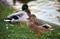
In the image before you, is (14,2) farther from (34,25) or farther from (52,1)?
(34,25)

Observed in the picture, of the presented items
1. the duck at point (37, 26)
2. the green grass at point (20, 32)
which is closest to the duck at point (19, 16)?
the green grass at point (20, 32)

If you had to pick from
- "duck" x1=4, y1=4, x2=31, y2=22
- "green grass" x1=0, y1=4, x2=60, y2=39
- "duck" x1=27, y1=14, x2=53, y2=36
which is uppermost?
"duck" x1=4, y1=4, x2=31, y2=22

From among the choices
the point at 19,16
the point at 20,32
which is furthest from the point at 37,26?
the point at 19,16

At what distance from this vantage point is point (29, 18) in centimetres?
266

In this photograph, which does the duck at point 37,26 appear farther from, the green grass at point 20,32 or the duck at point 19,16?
the duck at point 19,16

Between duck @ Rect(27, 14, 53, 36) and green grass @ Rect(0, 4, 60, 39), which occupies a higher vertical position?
duck @ Rect(27, 14, 53, 36)

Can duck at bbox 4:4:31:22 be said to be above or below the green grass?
above

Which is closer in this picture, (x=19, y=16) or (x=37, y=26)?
(x=37, y=26)

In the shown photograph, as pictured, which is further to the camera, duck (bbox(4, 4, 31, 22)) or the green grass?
duck (bbox(4, 4, 31, 22))

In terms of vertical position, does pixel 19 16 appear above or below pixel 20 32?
above

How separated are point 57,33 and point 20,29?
0.40m

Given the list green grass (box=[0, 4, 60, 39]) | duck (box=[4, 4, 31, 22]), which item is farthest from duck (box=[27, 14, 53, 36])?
duck (box=[4, 4, 31, 22])

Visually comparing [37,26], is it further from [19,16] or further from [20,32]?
[19,16]

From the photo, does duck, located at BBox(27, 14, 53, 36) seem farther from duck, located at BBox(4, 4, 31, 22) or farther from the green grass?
duck, located at BBox(4, 4, 31, 22)
